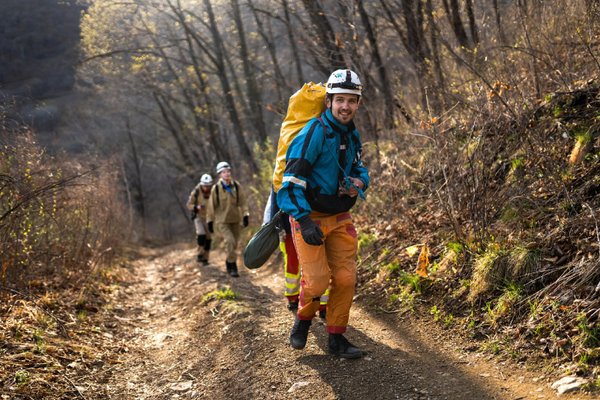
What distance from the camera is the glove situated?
14.1 ft

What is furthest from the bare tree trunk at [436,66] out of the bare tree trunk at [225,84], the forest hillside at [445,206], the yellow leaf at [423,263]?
the bare tree trunk at [225,84]

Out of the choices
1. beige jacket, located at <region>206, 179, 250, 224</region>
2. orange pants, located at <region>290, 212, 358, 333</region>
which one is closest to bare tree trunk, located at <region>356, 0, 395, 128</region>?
beige jacket, located at <region>206, 179, 250, 224</region>

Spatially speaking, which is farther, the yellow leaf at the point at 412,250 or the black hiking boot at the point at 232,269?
the black hiking boot at the point at 232,269

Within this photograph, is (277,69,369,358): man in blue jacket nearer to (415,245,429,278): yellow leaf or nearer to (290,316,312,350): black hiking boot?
(290,316,312,350): black hiking boot

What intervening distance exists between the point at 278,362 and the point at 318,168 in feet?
6.03

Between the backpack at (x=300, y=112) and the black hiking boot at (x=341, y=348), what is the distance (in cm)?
147

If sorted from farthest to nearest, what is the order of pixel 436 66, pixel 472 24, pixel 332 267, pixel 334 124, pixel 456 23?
pixel 456 23 → pixel 436 66 → pixel 472 24 → pixel 332 267 → pixel 334 124

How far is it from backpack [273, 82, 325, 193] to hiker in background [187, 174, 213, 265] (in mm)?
7513

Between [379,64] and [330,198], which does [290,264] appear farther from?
[379,64]

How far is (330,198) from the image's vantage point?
4.55 metres

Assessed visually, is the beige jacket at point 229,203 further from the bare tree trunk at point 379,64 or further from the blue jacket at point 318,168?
the blue jacket at point 318,168

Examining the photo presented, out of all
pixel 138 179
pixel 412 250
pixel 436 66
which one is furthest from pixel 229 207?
pixel 138 179

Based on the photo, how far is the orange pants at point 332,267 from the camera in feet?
14.8

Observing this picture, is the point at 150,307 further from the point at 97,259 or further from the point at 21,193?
the point at 21,193
